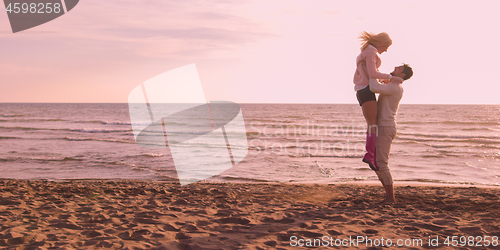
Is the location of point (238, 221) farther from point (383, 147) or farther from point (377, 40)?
point (377, 40)

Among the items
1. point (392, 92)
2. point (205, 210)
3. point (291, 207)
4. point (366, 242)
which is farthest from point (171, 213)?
point (392, 92)

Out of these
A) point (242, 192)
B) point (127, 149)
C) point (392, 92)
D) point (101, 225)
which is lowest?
point (127, 149)

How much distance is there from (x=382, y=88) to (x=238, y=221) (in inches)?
95.0

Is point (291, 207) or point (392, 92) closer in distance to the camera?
point (392, 92)

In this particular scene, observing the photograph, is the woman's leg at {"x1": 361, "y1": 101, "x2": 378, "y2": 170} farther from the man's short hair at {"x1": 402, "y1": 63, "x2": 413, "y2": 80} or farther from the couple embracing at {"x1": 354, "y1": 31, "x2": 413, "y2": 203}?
the man's short hair at {"x1": 402, "y1": 63, "x2": 413, "y2": 80}

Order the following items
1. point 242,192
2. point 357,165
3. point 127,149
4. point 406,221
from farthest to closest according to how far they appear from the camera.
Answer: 1. point 127,149
2. point 357,165
3. point 242,192
4. point 406,221

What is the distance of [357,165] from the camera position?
10070 millimetres

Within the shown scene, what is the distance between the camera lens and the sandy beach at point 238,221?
2863 millimetres

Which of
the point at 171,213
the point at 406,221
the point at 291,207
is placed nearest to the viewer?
the point at 406,221

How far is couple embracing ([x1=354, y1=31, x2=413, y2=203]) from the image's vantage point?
159 inches

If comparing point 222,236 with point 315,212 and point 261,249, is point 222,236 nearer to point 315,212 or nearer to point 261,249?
point 261,249

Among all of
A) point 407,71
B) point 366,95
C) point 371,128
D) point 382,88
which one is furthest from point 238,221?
point 407,71

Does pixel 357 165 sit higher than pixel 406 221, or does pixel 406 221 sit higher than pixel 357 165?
pixel 406 221

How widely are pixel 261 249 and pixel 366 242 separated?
3.20 ft
